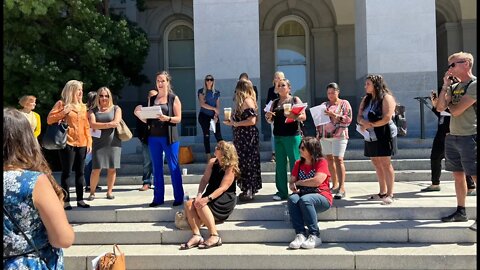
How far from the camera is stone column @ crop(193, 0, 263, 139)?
38.5 ft

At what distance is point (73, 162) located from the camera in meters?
6.85

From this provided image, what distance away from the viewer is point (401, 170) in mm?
8914

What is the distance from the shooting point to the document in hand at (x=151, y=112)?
6.32 metres

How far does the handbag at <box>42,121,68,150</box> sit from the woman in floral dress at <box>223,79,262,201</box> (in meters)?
2.29

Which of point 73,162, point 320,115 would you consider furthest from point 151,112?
point 320,115

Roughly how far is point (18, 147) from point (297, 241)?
352 cm

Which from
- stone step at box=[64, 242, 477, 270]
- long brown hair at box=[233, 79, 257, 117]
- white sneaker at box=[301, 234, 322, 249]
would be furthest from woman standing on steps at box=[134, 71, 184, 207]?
white sneaker at box=[301, 234, 322, 249]

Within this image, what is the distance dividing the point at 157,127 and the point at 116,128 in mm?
1200

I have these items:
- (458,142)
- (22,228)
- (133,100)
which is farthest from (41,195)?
(133,100)

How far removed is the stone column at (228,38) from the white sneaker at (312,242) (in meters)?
6.83

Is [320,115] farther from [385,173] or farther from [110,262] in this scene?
[110,262]

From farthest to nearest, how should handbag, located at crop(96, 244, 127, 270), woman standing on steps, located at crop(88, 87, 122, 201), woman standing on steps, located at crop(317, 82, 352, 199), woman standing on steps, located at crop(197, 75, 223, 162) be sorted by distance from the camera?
woman standing on steps, located at crop(197, 75, 223, 162)
woman standing on steps, located at crop(88, 87, 122, 201)
woman standing on steps, located at crop(317, 82, 352, 199)
handbag, located at crop(96, 244, 127, 270)

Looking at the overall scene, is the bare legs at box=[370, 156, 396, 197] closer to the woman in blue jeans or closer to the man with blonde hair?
the man with blonde hair

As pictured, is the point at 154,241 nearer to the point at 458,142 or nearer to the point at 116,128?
the point at 116,128
